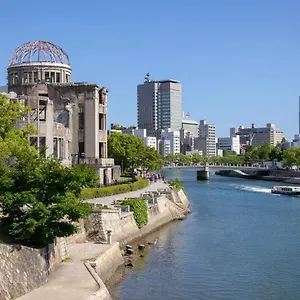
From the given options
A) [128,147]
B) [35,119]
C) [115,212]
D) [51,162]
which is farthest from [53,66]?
[51,162]

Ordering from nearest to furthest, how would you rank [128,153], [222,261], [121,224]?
[222,261] < [121,224] < [128,153]

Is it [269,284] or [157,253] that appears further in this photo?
[157,253]

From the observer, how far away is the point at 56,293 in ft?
97.3

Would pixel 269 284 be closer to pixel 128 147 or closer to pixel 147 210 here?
pixel 147 210

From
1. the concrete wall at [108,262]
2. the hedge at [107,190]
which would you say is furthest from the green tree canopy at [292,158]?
the concrete wall at [108,262]

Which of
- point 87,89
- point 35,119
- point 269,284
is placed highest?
point 87,89

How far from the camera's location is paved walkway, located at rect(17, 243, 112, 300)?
1144 inches

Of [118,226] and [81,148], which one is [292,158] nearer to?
[81,148]

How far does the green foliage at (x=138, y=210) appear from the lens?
5462cm

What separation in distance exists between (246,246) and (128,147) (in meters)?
52.7

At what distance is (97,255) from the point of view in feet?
125

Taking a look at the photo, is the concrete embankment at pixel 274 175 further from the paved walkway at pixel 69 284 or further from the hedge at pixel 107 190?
the paved walkway at pixel 69 284

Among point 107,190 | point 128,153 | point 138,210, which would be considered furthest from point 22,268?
point 128,153

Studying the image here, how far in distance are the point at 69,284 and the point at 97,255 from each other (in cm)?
701
